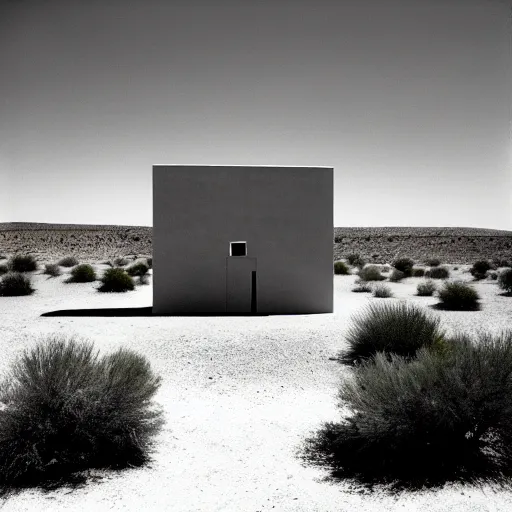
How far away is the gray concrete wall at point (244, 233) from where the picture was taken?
50.9 feet

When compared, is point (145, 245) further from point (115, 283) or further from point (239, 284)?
point (239, 284)

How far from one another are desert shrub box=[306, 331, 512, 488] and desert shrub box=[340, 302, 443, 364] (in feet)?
12.6

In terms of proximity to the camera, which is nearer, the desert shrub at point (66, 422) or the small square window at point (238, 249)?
the desert shrub at point (66, 422)

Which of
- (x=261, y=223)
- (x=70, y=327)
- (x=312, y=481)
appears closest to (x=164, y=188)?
(x=261, y=223)

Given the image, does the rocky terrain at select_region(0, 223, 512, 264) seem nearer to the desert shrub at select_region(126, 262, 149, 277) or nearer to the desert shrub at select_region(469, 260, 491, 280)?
the desert shrub at select_region(469, 260, 491, 280)

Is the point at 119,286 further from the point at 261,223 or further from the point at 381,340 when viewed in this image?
the point at 381,340

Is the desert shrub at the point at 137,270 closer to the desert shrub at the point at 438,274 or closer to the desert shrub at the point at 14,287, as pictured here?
the desert shrub at the point at 14,287

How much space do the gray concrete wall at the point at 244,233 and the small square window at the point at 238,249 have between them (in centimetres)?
13

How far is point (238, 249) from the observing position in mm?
15734

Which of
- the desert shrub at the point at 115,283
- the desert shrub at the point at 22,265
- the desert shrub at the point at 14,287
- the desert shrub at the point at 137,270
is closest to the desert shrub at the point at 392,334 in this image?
the desert shrub at the point at 115,283

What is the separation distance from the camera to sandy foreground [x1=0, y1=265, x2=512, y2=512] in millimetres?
4547

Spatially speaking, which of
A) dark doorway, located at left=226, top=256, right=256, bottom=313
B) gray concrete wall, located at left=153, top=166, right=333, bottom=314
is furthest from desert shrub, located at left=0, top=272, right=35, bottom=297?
dark doorway, located at left=226, top=256, right=256, bottom=313

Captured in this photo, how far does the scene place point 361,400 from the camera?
17.7 ft

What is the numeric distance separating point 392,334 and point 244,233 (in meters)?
7.07
